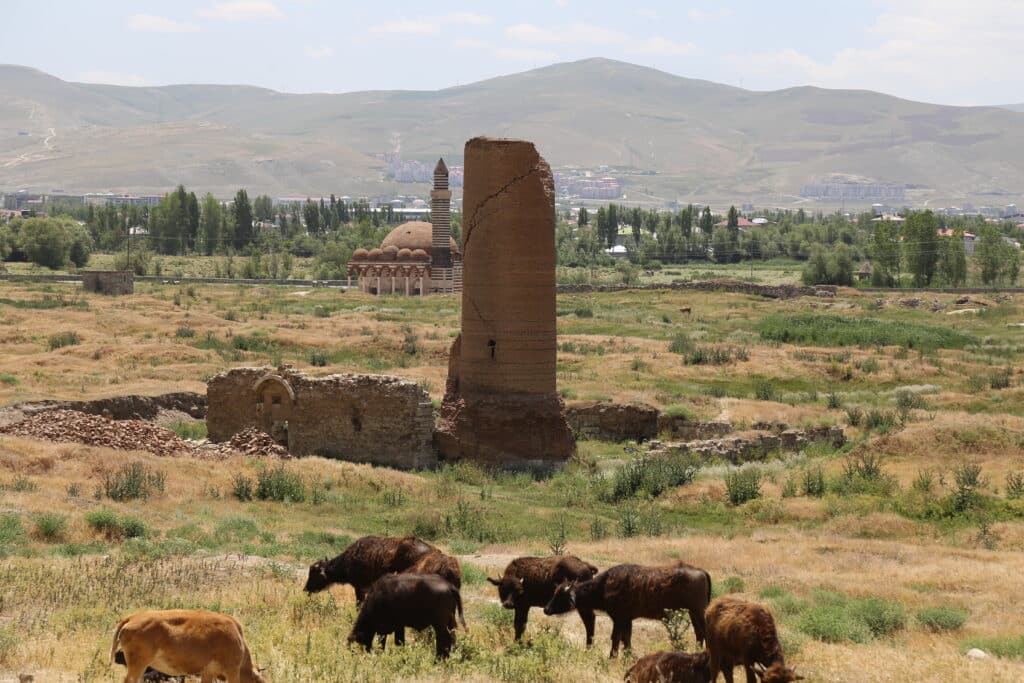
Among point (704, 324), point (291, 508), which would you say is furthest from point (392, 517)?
point (704, 324)

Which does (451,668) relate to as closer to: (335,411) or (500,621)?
(500,621)

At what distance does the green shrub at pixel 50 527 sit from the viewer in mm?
17000

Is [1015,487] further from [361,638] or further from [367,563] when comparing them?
[361,638]

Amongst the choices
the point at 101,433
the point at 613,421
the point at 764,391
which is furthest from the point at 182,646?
the point at 764,391

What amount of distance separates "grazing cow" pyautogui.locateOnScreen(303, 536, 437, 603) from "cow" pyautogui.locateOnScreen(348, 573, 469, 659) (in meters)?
1.29

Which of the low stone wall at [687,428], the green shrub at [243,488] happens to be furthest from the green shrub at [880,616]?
the low stone wall at [687,428]

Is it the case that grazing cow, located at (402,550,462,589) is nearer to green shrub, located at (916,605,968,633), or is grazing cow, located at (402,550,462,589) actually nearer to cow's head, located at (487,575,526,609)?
cow's head, located at (487,575,526,609)

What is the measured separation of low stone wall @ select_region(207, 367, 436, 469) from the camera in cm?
2742

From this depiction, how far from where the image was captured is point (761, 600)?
51.0ft

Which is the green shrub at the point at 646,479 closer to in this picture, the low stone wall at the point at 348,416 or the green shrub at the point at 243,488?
the low stone wall at the point at 348,416

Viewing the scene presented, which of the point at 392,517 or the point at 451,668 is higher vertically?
the point at 451,668

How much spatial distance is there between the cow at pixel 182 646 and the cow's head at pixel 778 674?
3931 mm

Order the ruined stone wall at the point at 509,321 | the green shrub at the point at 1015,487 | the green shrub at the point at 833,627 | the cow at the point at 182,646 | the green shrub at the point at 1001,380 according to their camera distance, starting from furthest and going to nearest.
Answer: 1. the green shrub at the point at 1001,380
2. the ruined stone wall at the point at 509,321
3. the green shrub at the point at 1015,487
4. the green shrub at the point at 833,627
5. the cow at the point at 182,646

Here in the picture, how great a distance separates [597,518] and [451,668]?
11.4 metres
